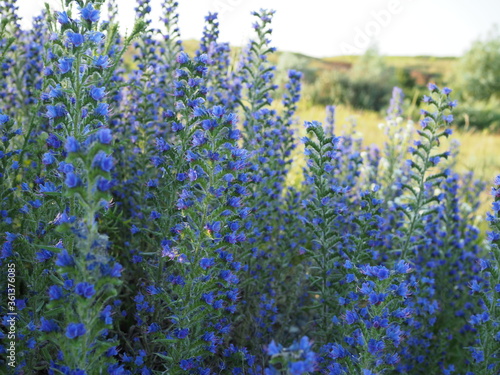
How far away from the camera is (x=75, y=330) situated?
1.60 m

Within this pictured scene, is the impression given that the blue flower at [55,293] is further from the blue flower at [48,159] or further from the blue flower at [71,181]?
the blue flower at [48,159]

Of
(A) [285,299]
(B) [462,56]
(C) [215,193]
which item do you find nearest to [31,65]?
(C) [215,193]

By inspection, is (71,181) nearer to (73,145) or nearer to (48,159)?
(73,145)

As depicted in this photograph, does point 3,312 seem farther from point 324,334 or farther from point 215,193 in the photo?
point 324,334

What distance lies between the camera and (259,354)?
10.5 feet

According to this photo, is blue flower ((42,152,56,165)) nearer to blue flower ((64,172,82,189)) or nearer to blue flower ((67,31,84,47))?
blue flower ((67,31,84,47))

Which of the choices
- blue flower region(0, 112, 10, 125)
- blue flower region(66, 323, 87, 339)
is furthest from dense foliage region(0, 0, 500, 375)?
blue flower region(0, 112, 10, 125)

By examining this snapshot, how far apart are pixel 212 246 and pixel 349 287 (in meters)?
1.12

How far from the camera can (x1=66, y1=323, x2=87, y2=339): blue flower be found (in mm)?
1591

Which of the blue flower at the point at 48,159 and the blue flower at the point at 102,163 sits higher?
the blue flower at the point at 102,163

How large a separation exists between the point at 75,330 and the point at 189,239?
0.90 metres

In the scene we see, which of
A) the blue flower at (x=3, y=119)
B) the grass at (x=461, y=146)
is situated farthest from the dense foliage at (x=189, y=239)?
the grass at (x=461, y=146)

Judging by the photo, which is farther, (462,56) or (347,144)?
(462,56)

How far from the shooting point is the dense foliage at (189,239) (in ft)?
6.21
